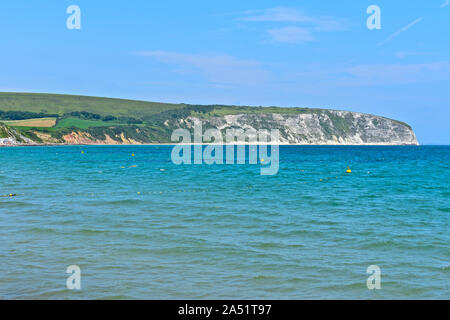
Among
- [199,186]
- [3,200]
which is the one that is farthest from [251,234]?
[199,186]

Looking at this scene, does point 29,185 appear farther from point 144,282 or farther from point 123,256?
point 144,282

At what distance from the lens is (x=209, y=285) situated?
1380 cm

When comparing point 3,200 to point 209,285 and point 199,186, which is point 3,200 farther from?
point 209,285

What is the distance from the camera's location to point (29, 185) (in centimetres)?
4319

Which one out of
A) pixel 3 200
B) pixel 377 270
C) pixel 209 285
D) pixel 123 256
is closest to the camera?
pixel 209 285

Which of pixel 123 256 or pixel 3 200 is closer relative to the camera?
pixel 123 256

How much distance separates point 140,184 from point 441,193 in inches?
1044

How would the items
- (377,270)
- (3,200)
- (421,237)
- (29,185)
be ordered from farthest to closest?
1. (29,185)
2. (3,200)
3. (421,237)
4. (377,270)

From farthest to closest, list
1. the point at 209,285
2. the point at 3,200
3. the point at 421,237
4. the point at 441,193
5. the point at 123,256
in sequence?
the point at 441,193, the point at 3,200, the point at 421,237, the point at 123,256, the point at 209,285

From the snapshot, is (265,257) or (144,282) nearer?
(144,282)

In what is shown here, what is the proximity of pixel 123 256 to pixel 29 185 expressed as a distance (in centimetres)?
2982
